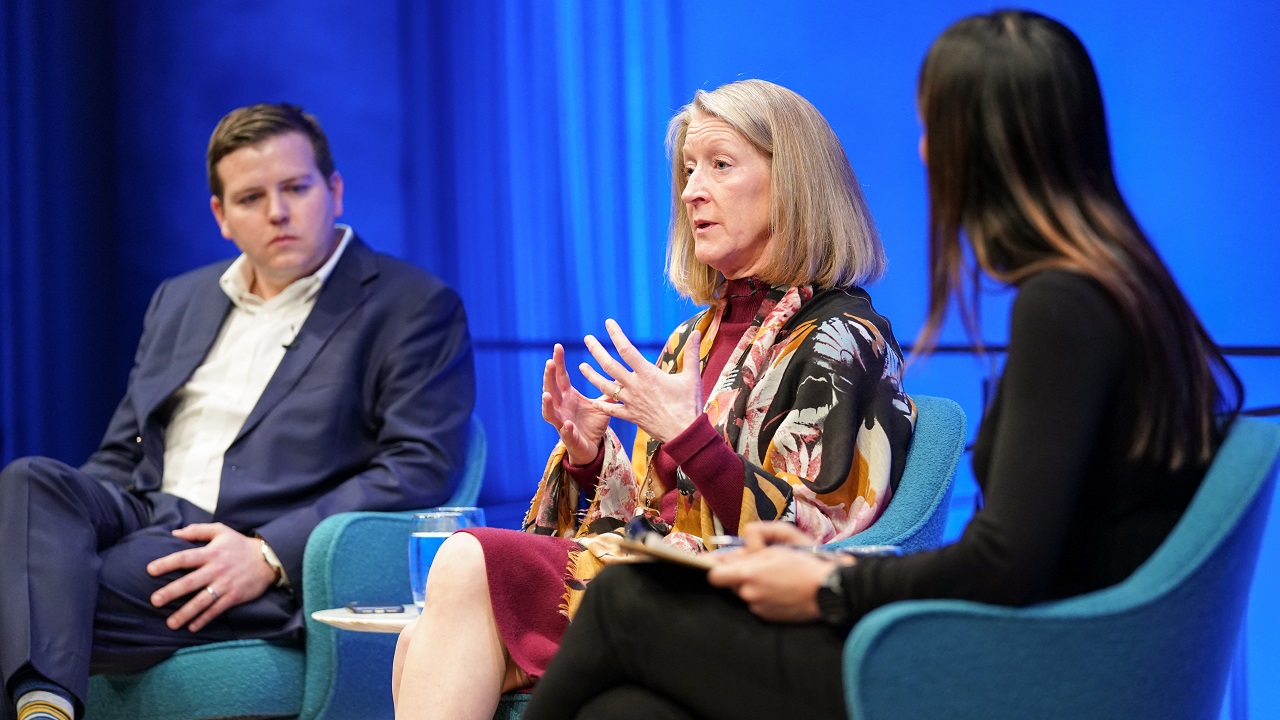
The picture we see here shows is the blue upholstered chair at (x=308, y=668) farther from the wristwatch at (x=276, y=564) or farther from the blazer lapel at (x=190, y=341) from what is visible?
the blazer lapel at (x=190, y=341)

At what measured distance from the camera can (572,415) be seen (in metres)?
2.29

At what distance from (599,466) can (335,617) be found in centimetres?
54

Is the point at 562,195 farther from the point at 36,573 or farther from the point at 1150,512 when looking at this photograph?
the point at 1150,512

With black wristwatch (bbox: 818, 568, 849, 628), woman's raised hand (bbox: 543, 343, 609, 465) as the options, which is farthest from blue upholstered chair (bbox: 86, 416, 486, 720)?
black wristwatch (bbox: 818, 568, 849, 628)

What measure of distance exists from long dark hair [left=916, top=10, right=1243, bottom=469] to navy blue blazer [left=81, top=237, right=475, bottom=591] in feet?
5.73

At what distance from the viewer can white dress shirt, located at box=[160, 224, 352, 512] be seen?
3.03 metres

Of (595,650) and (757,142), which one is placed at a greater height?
(757,142)

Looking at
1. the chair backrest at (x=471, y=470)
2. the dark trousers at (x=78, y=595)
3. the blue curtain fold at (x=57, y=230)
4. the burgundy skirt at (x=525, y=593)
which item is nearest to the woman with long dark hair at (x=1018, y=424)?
the burgundy skirt at (x=525, y=593)

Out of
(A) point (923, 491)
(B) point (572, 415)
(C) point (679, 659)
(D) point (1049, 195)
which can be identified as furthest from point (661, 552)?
(B) point (572, 415)

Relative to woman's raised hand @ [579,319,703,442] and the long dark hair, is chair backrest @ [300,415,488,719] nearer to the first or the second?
woman's raised hand @ [579,319,703,442]

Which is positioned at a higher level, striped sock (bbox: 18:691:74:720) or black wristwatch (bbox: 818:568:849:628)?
black wristwatch (bbox: 818:568:849:628)

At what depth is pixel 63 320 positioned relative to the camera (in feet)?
15.4

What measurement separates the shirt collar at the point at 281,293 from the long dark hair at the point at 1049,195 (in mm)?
2028

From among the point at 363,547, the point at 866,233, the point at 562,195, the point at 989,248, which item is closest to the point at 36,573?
the point at 363,547
